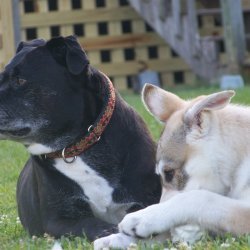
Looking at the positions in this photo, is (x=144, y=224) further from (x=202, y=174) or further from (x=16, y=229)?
(x=16, y=229)

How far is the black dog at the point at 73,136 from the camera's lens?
502 cm

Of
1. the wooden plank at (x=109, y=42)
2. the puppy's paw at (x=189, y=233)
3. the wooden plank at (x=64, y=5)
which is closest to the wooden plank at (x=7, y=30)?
A: the wooden plank at (x=64, y=5)

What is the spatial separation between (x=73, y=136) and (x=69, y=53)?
0.49m

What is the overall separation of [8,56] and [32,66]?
9.79m

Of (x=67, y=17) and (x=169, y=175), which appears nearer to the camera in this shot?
(x=169, y=175)

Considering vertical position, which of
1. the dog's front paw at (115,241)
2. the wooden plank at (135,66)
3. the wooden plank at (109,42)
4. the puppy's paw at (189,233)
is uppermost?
the puppy's paw at (189,233)

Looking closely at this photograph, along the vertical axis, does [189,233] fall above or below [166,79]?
above

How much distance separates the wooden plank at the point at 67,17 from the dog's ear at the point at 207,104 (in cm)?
1120

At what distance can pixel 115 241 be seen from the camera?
4383mm

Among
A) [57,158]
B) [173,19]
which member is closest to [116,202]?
[57,158]

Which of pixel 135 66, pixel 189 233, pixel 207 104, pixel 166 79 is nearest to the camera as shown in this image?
pixel 189 233

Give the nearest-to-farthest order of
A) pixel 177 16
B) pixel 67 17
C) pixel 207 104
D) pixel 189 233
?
pixel 189 233, pixel 207 104, pixel 177 16, pixel 67 17

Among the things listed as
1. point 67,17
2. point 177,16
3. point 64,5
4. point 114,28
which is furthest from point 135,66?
point 177,16

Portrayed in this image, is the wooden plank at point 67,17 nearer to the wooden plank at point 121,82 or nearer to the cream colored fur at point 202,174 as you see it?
the wooden plank at point 121,82
